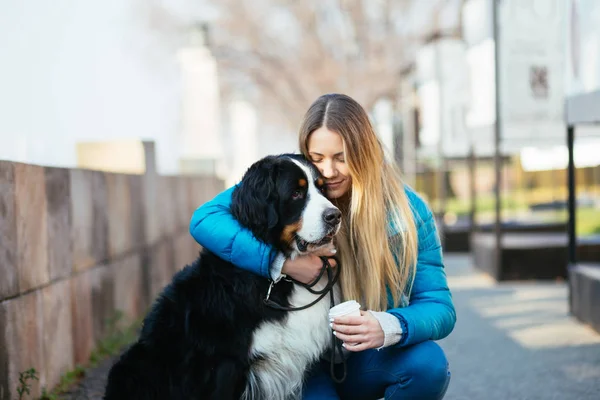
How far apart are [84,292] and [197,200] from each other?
6.90 meters

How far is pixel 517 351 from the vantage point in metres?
5.70

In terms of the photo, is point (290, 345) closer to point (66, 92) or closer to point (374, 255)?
point (374, 255)

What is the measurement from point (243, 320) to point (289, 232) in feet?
1.37

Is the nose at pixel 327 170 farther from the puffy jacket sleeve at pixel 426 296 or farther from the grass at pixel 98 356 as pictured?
the grass at pixel 98 356

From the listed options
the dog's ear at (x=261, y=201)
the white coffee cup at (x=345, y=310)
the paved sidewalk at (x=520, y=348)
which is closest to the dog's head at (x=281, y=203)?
the dog's ear at (x=261, y=201)

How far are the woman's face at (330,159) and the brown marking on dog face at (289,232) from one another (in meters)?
0.29

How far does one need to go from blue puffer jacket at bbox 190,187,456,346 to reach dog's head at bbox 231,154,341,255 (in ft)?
0.26

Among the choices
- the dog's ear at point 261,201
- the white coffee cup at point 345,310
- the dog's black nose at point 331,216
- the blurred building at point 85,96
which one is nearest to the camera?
the white coffee cup at point 345,310

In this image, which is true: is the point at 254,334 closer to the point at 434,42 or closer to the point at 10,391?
the point at 10,391

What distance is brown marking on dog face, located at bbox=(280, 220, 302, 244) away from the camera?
→ 3.41 m

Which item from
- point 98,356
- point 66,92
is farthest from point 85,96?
point 98,356

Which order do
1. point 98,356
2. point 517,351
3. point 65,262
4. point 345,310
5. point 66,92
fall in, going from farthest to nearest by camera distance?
point 66,92, point 517,351, point 98,356, point 65,262, point 345,310

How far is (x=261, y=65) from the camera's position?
30.6m

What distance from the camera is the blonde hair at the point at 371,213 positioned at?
342 centimetres
